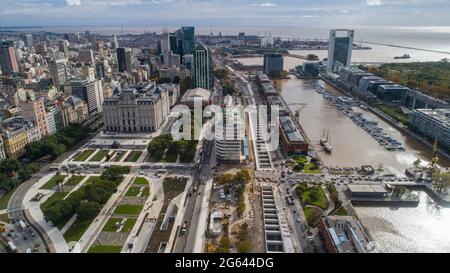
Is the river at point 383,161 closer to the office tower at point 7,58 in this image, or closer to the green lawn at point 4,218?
the green lawn at point 4,218

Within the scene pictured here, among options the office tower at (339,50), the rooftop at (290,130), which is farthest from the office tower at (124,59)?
the office tower at (339,50)

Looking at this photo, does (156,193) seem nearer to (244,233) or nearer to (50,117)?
(244,233)

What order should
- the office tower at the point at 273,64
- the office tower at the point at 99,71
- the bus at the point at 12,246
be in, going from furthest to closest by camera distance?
1. the office tower at the point at 273,64
2. the office tower at the point at 99,71
3. the bus at the point at 12,246

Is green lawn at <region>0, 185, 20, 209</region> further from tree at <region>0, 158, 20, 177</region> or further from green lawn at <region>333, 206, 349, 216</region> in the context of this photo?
green lawn at <region>333, 206, 349, 216</region>

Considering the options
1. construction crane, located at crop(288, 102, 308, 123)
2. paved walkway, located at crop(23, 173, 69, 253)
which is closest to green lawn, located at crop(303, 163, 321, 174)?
construction crane, located at crop(288, 102, 308, 123)

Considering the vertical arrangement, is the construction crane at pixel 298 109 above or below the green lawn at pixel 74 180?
above

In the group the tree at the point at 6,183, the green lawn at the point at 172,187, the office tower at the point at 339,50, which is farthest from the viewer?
the office tower at the point at 339,50

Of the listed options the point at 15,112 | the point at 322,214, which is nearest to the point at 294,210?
the point at 322,214
